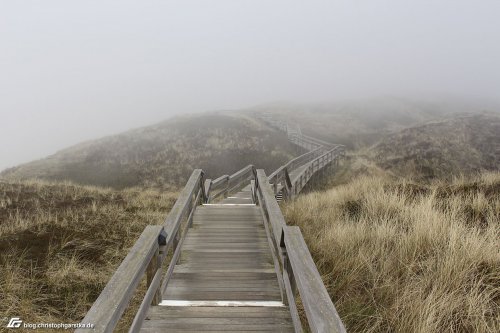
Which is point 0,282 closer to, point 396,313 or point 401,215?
point 396,313

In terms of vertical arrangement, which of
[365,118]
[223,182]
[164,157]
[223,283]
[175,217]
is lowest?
[365,118]

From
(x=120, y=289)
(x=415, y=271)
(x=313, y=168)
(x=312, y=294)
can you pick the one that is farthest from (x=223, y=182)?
(x=312, y=294)

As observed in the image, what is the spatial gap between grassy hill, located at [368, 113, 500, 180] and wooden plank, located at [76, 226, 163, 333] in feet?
58.9

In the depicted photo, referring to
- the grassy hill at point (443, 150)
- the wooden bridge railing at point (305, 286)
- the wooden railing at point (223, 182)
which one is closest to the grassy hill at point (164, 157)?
the grassy hill at point (443, 150)

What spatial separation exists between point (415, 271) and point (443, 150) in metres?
22.1

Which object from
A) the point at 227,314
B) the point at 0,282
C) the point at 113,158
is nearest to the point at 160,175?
the point at 113,158

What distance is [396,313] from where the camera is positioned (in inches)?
127

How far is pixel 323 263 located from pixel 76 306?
11.7ft

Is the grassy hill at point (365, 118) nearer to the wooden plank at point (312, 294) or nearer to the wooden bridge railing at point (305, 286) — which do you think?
the wooden bridge railing at point (305, 286)

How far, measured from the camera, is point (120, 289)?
2.45m

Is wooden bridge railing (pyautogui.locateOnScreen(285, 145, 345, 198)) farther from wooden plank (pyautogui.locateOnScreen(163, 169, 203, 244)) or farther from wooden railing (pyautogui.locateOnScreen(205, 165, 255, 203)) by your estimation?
wooden plank (pyautogui.locateOnScreen(163, 169, 203, 244))

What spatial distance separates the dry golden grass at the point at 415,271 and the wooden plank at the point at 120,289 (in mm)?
2162

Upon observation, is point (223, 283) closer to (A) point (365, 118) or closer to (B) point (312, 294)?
(B) point (312, 294)

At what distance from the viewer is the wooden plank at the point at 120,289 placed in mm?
2111
